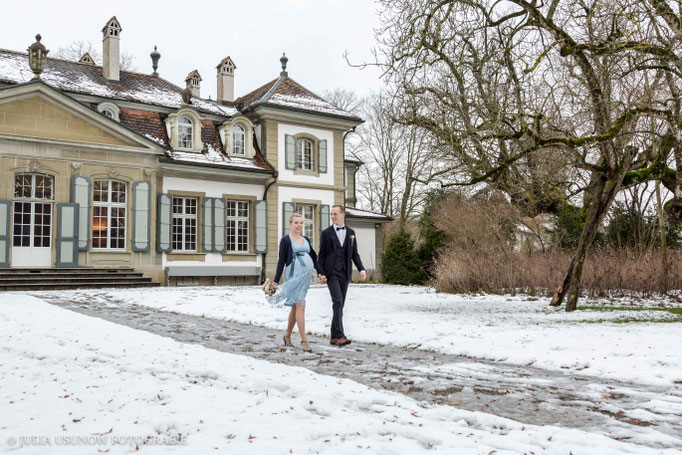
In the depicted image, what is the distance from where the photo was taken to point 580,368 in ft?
20.1

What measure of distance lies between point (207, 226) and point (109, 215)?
134 inches

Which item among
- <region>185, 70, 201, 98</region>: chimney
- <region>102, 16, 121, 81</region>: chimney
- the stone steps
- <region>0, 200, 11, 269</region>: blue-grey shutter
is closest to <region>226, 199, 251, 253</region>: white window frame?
the stone steps

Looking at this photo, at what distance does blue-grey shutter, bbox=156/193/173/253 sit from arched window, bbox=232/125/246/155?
360 centimetres

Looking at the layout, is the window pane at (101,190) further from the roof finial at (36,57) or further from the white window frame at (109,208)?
the roof finial at (36,57)

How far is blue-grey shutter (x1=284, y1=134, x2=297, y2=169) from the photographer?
931 inches

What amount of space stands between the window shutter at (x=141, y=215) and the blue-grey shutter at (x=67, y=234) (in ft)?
6.05

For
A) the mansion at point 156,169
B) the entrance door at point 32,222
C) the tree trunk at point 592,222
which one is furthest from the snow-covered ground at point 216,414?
the mansion at point 156,169

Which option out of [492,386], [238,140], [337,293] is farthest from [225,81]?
[492,386]

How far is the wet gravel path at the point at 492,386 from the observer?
4078mm

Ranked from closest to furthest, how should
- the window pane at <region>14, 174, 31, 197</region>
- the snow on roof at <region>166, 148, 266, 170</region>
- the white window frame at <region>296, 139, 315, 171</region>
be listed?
1. the window pane at <region>14, 174, 31, 197</region>
2. the snow on roof at <region>166, 148, 266, 170</region>
3. the white window frame at <region>296, 139, 315, 171</region>

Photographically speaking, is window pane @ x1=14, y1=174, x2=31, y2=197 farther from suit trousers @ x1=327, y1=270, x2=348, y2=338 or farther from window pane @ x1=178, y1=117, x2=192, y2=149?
suit trousers @ x1=327, y1=270, x2=348, y2=338

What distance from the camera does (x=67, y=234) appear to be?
730 inches

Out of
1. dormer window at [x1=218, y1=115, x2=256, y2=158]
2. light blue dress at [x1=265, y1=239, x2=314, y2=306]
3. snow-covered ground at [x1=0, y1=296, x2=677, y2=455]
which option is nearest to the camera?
snow-covered ground at [x1=0, y1=296, x2=677, y2=455]

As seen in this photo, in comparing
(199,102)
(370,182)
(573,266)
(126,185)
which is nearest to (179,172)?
(126,185)
